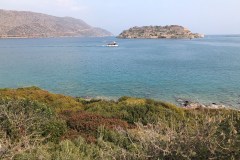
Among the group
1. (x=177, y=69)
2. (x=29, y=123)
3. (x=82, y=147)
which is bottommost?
(x=177, y=69)

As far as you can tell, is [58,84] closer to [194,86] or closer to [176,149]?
[194,86]

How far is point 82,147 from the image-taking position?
924cm

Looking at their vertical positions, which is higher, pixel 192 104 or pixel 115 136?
pixel 115 136

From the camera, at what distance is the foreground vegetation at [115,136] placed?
568 cm

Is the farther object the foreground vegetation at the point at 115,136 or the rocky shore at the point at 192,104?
the rocky shore at the point at 192,104

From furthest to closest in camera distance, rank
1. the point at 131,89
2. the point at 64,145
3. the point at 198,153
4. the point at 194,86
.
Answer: the point at 194,86
the point at 131,89
the point at 64,145
the point at 198,153

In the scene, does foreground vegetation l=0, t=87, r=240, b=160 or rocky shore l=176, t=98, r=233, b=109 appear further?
rocky shore l=176, t=98, r=233, b=109

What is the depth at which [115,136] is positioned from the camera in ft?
34.3

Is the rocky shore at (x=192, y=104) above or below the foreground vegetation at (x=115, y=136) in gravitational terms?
below

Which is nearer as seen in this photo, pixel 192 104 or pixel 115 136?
pixel 115 136

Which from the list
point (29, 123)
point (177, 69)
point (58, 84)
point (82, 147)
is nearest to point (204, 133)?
point (82, 147)

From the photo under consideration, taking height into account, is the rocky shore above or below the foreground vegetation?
below

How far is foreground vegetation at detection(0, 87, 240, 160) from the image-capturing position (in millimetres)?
5680

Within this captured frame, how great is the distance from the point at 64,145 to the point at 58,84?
3294cm
